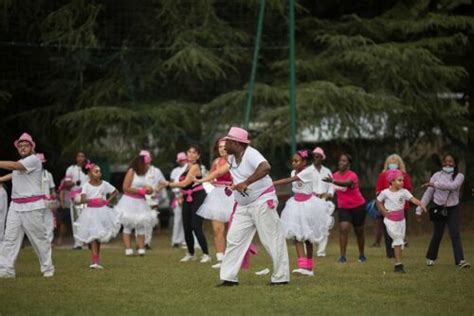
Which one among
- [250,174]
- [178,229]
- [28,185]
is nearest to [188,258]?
[28,185]

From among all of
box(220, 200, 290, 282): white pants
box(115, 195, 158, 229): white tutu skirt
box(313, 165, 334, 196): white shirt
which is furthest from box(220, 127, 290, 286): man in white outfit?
box(115, 195, 158, 229): white tutu skirt

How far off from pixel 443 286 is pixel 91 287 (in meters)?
4.65

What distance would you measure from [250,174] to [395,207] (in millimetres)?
3580

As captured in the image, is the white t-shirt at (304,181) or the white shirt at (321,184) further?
the white shirt at (321,184)

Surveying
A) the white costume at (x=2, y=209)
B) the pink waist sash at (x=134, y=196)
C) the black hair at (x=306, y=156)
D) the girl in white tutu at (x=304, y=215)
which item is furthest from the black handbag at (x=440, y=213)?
the white costume at (x=2, y=209)

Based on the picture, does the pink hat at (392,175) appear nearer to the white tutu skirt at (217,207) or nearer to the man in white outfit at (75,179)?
the white tutu skirt at (217,207)

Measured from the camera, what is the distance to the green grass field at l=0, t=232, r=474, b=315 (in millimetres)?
11953

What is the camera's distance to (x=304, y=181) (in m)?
16.1

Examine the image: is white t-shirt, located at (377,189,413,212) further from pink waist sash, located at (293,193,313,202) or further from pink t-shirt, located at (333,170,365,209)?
pink t-shirt, located at (333,170,365,209)

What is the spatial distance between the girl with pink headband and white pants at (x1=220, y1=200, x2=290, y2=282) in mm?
2872

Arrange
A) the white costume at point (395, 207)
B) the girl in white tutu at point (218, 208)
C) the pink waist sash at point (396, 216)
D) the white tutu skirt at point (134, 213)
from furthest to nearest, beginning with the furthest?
the white tutu skirt at point (134, 213)
the girl in white tutu at point (218, 208)
the pink waist sash at point (396, 216)
the white costume at point (395, 207)

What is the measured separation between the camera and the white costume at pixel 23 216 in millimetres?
15984

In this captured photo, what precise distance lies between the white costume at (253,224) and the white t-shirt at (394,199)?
10.1 feet

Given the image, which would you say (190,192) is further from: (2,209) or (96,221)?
(2,209)
